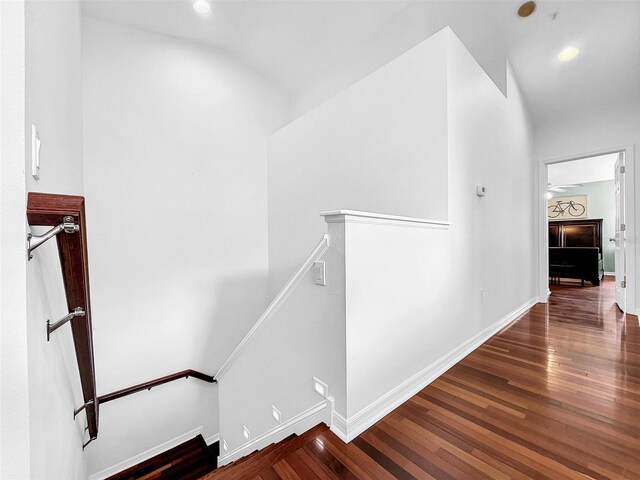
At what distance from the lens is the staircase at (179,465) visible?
3113mm

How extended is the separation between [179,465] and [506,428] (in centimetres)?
367

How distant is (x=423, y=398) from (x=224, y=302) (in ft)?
10.1

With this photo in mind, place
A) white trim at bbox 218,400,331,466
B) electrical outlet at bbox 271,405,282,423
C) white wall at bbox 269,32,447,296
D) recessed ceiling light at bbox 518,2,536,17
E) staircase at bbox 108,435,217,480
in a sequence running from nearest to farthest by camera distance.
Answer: white trim at bbox 218,400,331,466, electrical outlet at bbox 271,405,282,423, white wall at bbox 269,32,447,296, recessed ceiling light at bbox 518,2,536,17, staircase at bbox 108,435,217,480

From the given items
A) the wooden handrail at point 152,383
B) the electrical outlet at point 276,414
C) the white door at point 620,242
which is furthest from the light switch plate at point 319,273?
the white door at point 620,242

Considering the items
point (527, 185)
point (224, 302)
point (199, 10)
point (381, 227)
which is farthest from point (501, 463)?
point (199, 10)

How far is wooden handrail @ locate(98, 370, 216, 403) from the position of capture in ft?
10.2

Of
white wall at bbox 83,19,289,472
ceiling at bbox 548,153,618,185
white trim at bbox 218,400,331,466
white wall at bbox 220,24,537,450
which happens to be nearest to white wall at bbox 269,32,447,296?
white wall at bbox 220,24,537,450

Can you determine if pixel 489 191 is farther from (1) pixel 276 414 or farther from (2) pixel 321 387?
(1) pixel 276 414

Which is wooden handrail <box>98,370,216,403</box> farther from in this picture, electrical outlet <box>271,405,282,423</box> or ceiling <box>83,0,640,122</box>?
ceiling <box>83,0,640,122</box>

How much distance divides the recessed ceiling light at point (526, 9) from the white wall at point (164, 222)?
3.58 meters

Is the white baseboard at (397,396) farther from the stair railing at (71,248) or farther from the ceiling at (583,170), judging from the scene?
the ceiling at (583,170)

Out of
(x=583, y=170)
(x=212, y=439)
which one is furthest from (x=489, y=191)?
(x=583, y=170)

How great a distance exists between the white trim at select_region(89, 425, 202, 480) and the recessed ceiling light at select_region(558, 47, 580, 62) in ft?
21.6

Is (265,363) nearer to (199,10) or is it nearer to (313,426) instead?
(313,426)
